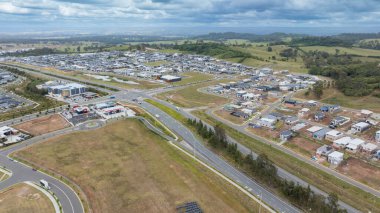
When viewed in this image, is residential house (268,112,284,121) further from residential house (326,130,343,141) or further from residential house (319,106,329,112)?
residential house (326,130,343,141)

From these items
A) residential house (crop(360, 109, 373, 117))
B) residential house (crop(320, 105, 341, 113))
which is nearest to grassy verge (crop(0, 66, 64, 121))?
residential house (crop(320, 105, 341, 113))

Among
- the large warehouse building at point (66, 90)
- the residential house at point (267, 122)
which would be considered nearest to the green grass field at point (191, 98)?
the residential house at point (267, 122)

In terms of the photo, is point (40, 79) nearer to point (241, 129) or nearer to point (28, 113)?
point (28, 113)

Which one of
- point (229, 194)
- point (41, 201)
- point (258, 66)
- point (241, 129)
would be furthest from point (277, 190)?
point (258, 66)

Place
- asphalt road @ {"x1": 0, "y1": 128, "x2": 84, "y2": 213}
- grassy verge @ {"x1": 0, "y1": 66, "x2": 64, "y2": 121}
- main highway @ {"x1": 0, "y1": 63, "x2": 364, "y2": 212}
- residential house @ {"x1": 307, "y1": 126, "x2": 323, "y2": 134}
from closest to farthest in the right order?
1. asphalt road @ {"x1": 0, "y1": 128, "x2": 84, "y2": 213}
2. main highway @ {"x1": 0, "y1": 63, "x2": 364, "y2": 212}
3. residential house @ {"x1": 307, "y1": 126, "x2": 323, "y2": 134}
4. grassy verge @ {"x1": 0, "y1": 66, "x2": 64, "y2": 121}

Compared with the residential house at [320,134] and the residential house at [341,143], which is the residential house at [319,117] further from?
the residential house at [341,143]

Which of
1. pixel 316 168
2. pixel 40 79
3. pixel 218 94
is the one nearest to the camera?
pixel 316 168

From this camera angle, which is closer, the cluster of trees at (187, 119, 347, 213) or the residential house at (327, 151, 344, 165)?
the cluster of trees at (187, 119, 347, 213)
